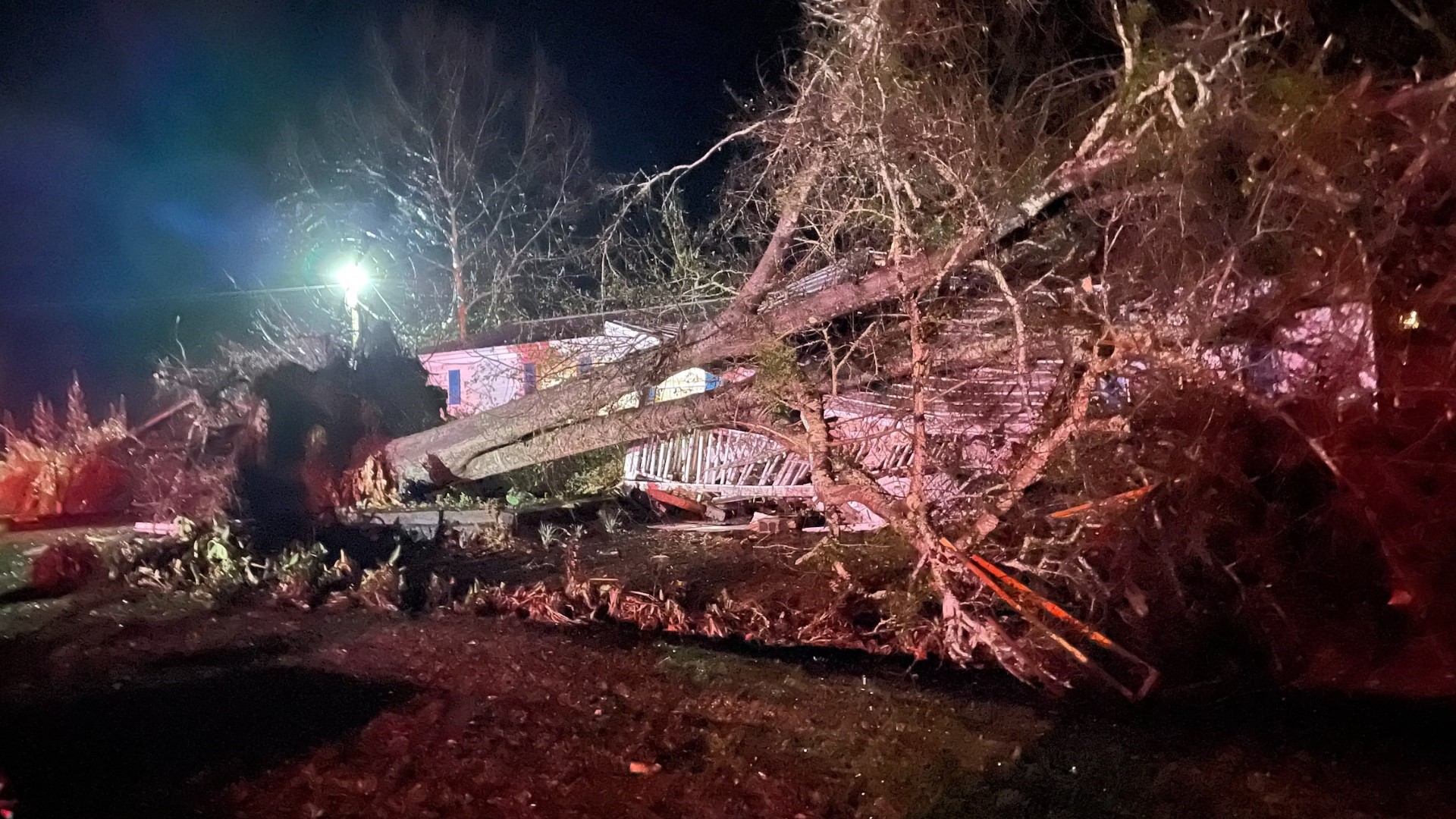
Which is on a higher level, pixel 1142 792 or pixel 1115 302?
pixel 1115 302

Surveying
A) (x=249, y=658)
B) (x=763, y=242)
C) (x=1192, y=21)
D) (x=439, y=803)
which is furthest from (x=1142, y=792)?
(x=763, y=242)

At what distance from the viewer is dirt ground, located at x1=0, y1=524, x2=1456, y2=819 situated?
11.1ft

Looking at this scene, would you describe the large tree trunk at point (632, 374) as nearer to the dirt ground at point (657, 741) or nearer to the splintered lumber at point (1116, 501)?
the splintered lumber at point (1116, 501)

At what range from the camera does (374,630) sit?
5781mm

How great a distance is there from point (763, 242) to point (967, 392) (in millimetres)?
2408

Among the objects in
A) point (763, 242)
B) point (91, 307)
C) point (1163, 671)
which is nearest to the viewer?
point (1163, 671)

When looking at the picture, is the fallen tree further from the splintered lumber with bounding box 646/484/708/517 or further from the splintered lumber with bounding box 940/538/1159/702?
the splintered lumber with bounding box 646/484/708/517

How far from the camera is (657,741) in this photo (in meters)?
3.96

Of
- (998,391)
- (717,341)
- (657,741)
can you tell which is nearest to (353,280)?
(717,341)

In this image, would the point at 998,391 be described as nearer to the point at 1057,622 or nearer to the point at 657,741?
the point at 1057,622

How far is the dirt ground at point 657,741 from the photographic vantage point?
338cm

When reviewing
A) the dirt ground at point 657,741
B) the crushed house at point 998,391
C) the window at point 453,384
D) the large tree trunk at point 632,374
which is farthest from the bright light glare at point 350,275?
the dirt ground at point 657,741

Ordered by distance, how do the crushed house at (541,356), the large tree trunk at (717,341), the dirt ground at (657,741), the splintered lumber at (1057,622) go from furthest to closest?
the crushed house at (541,356)
the large tree trunk at (717,341)
the splintered lumber at (1057,622)
the dirt ground at (657,741)

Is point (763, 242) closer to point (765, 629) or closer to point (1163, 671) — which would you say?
point (765, 629)
